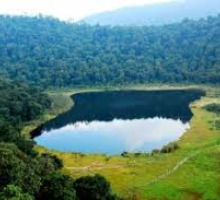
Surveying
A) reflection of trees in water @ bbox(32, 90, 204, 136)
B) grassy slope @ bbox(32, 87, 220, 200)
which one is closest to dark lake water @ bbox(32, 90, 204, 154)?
reflection of trees in water @ bbox(32, 90, 204, 136)

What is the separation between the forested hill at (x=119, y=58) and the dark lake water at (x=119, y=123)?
1959 cm

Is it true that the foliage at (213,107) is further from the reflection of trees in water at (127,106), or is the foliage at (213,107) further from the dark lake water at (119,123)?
the dark lake water at (119,123)

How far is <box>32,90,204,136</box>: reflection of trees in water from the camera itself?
4139 inches

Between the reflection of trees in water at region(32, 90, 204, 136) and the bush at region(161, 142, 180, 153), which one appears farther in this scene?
the reflection of trees in water at region(32, 90, 204, 136)

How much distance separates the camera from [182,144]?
76.2m

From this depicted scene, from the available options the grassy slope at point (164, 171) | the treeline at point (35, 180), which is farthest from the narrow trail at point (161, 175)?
the treeline at point (35, 180)

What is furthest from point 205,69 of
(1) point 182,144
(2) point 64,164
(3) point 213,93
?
(2) point 64,164

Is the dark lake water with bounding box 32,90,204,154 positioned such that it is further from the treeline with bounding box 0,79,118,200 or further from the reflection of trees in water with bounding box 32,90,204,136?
the treeline with bounding box 0,79,118,200

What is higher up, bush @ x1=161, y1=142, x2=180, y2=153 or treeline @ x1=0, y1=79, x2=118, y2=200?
treeline @ x1=0, y1=79, x2=118, y2=200

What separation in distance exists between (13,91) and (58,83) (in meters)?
49.2

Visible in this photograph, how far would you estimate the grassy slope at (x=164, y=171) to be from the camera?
2105 inches

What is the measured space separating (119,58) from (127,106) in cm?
5861

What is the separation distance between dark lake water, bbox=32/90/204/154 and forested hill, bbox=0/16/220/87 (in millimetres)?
19594

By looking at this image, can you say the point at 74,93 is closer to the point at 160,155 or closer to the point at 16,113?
the point at 16,113
